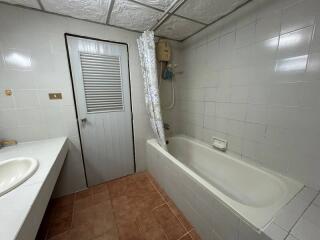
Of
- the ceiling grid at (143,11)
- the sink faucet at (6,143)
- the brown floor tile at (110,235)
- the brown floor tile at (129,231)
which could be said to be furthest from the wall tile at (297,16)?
the sink faucet at (6,143)

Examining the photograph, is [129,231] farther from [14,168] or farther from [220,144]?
[220,144]

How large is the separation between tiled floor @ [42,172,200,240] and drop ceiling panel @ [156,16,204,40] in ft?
6.81

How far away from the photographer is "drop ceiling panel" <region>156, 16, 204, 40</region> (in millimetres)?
1628

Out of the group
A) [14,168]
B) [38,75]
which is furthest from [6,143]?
[38,75]

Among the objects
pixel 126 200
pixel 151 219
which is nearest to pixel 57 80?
pixel 126 200

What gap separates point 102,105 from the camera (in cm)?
180

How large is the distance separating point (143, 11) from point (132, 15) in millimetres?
145

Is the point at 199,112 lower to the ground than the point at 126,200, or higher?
higher

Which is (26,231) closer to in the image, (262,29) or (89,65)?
(89,65)

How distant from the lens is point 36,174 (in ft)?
2.76

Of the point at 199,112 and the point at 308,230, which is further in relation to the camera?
the point at 199,112

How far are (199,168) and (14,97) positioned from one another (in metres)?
2.31

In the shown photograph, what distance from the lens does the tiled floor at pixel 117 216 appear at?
1259mm

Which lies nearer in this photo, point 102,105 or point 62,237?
point 62,237
